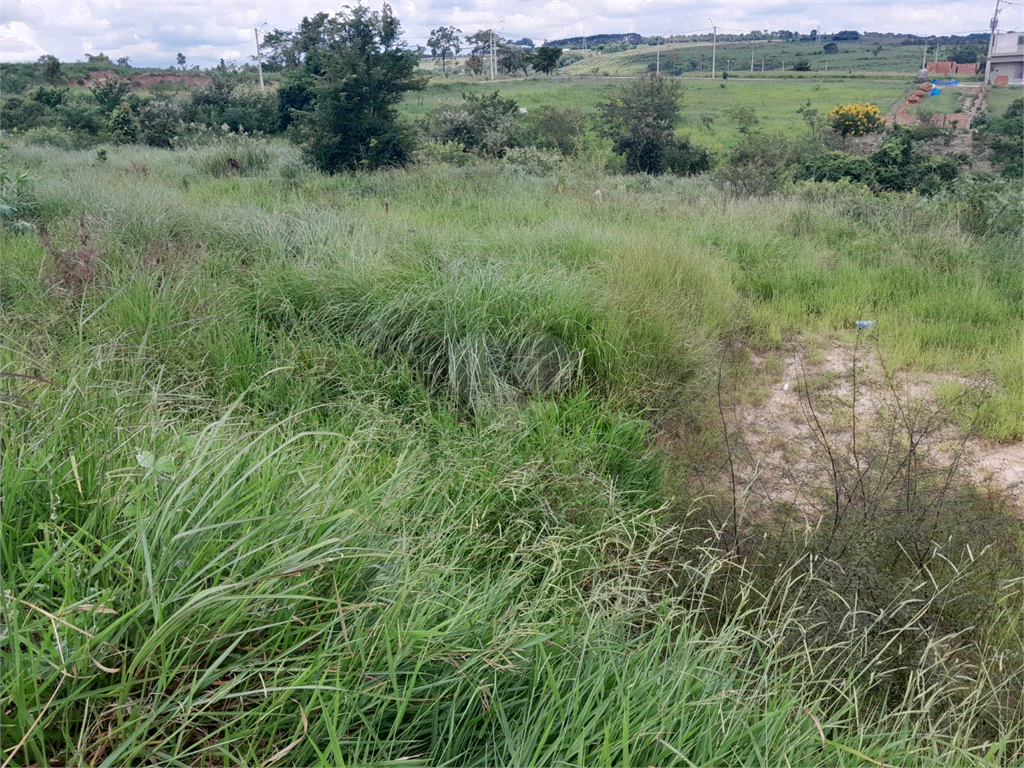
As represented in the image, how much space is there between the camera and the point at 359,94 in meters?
12.7

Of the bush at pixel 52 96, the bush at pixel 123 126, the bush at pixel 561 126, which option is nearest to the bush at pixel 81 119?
the bush at pixel 123 126

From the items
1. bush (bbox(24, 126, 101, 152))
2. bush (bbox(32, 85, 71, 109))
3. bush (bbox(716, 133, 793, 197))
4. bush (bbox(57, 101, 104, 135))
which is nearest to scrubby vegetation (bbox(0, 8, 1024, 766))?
bush (bbox(24, 126, 101, 152))

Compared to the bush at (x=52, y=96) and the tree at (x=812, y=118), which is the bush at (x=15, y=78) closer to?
the bush at (x=52, y=96)

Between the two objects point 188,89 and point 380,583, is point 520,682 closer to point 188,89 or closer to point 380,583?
point 380,583

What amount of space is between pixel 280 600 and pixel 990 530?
269 cm

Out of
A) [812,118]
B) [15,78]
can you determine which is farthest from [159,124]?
[812,118]

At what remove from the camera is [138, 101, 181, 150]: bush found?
674 inches

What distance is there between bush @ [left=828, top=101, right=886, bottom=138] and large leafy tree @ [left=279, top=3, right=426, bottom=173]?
2310cm

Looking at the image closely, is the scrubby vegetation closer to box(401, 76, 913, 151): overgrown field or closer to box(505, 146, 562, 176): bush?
box(505, 146, 562, 176): bush

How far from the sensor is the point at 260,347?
11.1 feet

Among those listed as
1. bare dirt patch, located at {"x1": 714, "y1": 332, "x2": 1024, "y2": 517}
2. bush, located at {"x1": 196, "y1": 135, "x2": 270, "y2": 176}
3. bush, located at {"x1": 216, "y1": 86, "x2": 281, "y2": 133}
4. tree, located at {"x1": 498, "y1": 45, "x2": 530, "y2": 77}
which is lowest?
bare dirt patch, located at {"x1": 714, "y1": 332, "x2": 1024, "y2": 517}

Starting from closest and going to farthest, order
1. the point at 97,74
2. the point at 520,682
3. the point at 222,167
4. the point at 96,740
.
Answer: the point at 96,740, the point at 520,682, the point at 222,167, the point at 97,74

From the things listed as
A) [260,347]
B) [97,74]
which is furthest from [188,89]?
[260,347]

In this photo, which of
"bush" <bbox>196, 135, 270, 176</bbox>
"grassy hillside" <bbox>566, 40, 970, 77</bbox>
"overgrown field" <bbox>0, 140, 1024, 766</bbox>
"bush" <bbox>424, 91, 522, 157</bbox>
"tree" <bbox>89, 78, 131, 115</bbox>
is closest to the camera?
"overgrown field" <bbox>0, 140, 1024, 766</bbox>
